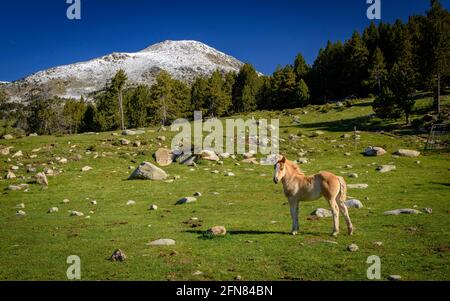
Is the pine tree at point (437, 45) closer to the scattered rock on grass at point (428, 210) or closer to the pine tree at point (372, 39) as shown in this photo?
the scattered rock on grass at point (428, 210)

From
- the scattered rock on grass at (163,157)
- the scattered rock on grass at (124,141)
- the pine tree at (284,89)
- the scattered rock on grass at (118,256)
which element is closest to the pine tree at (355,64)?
the pine tree at (284,89)

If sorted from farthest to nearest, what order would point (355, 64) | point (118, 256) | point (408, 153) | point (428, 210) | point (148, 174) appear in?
point (355, 64), point (408, 153), point (148, 174), point (428, 210), point (118, 256)

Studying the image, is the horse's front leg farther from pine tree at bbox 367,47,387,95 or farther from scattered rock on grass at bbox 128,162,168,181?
pine tree at bbox 367,47,387,95

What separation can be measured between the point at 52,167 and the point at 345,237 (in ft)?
94.2

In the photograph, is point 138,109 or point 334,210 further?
point 138,109

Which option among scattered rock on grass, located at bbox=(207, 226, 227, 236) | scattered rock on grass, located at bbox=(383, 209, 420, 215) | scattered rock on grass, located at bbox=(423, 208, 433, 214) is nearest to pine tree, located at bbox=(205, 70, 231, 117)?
scattered rock on grass, located at bbox=(383, 209, 420, 215)

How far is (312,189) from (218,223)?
4789 mm

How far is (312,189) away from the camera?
13.9 metres

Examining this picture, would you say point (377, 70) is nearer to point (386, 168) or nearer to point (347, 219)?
point (386, 168)

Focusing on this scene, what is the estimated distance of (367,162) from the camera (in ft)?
117

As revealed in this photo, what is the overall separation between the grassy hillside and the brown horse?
2.47 feet

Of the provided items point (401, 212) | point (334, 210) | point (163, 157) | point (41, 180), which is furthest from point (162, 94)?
point (334, 210)

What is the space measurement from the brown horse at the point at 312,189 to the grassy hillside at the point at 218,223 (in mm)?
754
